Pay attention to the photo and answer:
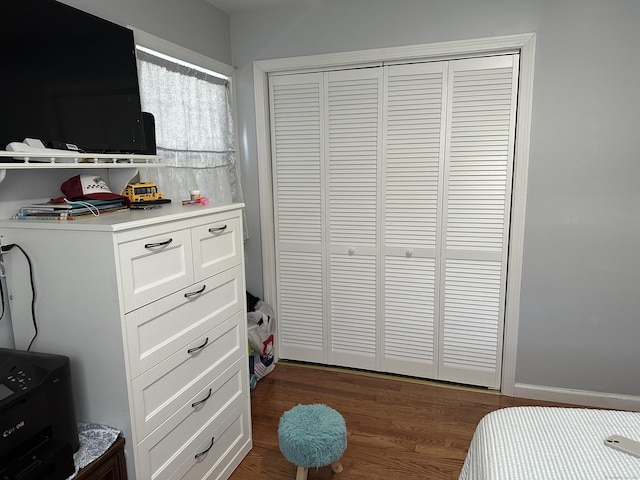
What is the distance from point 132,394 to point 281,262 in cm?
175

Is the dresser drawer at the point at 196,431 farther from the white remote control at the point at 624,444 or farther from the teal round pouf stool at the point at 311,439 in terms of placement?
the white remote control at the point at 624,444

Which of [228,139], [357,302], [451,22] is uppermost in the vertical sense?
[451,22]

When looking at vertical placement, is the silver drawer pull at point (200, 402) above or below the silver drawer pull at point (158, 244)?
below

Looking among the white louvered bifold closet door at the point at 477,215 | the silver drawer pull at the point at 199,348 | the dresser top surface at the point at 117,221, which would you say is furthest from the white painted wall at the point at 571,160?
the silver drawer pull at the point at 199,348

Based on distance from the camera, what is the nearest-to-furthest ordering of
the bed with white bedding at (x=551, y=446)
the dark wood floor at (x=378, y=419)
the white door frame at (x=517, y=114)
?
the bed with white bedding at (x=551, y=446) < the dark wood floor at (x=378, y=419) < the white door frame at (x=517, y=114)

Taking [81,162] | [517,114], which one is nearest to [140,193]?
[81,162]

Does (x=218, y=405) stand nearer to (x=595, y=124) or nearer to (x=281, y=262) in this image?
(x=281, y=262)

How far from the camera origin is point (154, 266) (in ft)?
4.99

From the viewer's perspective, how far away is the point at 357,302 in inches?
118

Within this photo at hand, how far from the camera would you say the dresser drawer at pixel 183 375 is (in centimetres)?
150

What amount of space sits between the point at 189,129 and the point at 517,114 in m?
1.92

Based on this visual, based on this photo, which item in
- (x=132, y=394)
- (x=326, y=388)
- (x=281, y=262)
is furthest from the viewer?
(x=281, y=262)

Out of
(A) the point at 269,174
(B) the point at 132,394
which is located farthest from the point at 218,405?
(A) the point at 269,174

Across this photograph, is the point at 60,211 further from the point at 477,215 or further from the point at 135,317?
the point at 477,215
